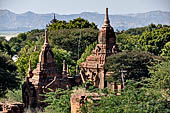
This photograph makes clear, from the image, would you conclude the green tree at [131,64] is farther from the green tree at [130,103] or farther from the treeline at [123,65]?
the green tree at [130,103]

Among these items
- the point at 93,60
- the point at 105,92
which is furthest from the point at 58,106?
the point at 93,60

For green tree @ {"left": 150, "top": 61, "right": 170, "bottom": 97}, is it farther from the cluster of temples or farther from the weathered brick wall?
the weathered brick wall

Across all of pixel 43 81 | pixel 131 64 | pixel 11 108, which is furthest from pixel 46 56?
pixel 11 108

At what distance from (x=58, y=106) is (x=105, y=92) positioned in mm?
2526

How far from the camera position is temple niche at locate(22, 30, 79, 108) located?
3164 cm

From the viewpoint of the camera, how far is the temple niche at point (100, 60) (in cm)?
3681

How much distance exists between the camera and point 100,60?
122 feet

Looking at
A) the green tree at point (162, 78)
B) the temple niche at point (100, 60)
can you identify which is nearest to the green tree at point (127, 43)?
the temple niche at point (100, 60)

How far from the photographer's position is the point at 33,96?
3192 cm

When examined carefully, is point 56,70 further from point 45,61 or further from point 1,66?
point 1,66

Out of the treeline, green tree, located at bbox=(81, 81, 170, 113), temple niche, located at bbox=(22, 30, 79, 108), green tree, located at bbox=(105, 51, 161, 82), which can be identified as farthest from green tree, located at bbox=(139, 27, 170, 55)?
green tree, located at bbox=(81, 81, 170, 113)

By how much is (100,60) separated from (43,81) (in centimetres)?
645

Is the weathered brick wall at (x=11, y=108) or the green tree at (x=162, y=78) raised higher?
the green tree at (x=162, y=78)

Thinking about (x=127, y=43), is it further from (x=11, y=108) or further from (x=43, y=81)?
(x=11, y=108)
